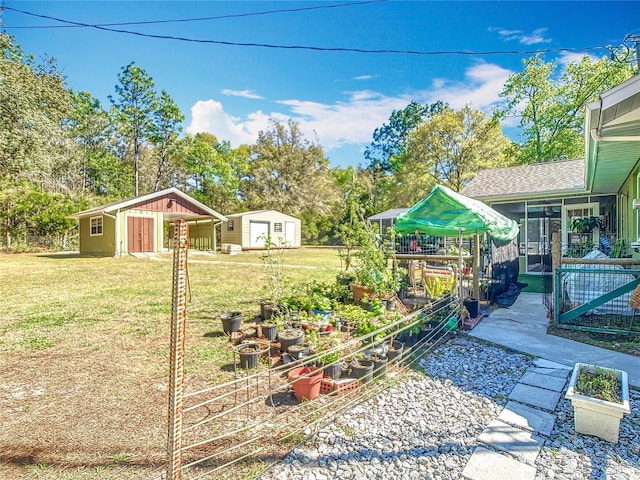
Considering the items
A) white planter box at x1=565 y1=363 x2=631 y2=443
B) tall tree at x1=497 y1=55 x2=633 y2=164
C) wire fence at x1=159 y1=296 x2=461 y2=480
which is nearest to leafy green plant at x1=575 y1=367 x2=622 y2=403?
white planter box at x1=565 y1=363 x2=631 y2=443

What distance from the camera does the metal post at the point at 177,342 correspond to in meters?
1.62

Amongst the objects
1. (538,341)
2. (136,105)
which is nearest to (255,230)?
(136,105)

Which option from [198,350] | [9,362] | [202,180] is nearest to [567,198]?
[198,350]

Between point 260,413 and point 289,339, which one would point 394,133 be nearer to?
point 289,339

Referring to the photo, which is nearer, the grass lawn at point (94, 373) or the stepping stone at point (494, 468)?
the stepping stone at point (494, 468)

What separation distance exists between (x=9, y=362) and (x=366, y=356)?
406 cm

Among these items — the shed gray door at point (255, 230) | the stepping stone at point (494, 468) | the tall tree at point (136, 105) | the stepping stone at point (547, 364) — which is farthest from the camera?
the tall tree at point (136, 105)

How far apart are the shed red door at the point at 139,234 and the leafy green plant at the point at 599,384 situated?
61.4 ft

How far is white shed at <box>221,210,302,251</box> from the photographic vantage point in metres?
24.0

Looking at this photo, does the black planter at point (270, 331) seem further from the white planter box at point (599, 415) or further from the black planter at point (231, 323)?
the white planter box at point (599, 415)

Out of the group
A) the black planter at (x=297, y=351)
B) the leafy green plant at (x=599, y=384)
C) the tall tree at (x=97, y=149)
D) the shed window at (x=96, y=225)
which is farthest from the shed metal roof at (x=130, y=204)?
the leafy green plant at (x=599, y=384)

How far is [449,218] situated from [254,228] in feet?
63.5

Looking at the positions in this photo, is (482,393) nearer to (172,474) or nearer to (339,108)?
(172,474)

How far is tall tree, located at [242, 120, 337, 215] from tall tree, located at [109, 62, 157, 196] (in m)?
9.27
